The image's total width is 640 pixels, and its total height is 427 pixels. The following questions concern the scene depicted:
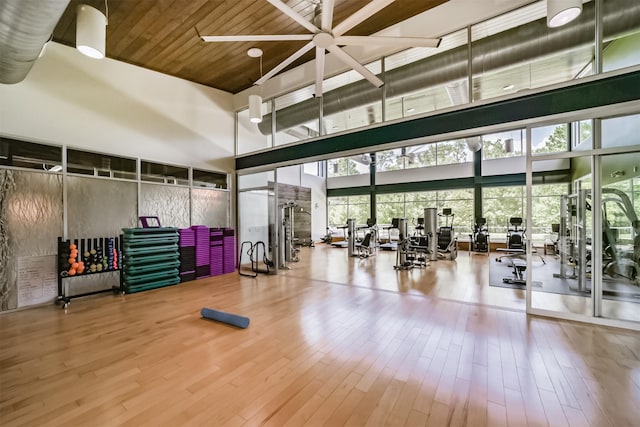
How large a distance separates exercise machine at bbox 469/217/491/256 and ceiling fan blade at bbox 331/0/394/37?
916cm

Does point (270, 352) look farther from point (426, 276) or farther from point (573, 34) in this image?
point (573, 34)

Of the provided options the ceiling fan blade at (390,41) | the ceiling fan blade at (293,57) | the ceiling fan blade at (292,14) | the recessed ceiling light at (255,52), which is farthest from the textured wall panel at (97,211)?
the ceiling fan blade at (390,41)

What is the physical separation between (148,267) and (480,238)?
10179 millimetres

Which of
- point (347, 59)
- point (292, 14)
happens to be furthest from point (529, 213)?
point (292, 14)

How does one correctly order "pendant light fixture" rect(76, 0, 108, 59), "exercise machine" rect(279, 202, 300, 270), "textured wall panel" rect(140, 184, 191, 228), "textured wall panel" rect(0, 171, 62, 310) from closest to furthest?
"pendant light fixture" rect(76, 0, 108, 59) → "textured wall panel" rect(0, 171, 62, 310) → "textured wall panel" rect(140, 184, 191, 228) → "exercise machine" rect(279, 202, 300, 270)

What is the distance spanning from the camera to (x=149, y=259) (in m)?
4.95

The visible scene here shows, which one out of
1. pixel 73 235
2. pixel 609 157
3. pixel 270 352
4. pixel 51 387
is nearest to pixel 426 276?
pixel 609 157

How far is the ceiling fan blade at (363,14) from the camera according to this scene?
2354 millimetres

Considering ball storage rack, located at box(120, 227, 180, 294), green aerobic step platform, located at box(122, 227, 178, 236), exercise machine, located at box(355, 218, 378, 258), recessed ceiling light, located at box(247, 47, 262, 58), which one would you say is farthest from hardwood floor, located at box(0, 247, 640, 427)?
exercise machine, located at box(355, 218, 378, 258)

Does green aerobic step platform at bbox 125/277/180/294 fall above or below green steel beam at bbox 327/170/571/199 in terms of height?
below

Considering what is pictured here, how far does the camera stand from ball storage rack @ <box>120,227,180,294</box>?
186 inches

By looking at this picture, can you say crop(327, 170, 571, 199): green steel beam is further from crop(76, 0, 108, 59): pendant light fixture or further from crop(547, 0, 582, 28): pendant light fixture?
crop(76, 0, 108, 59): pendant light fixture

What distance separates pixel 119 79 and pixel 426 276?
755 centimetres

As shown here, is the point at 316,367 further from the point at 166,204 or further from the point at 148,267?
the point at 166,204
